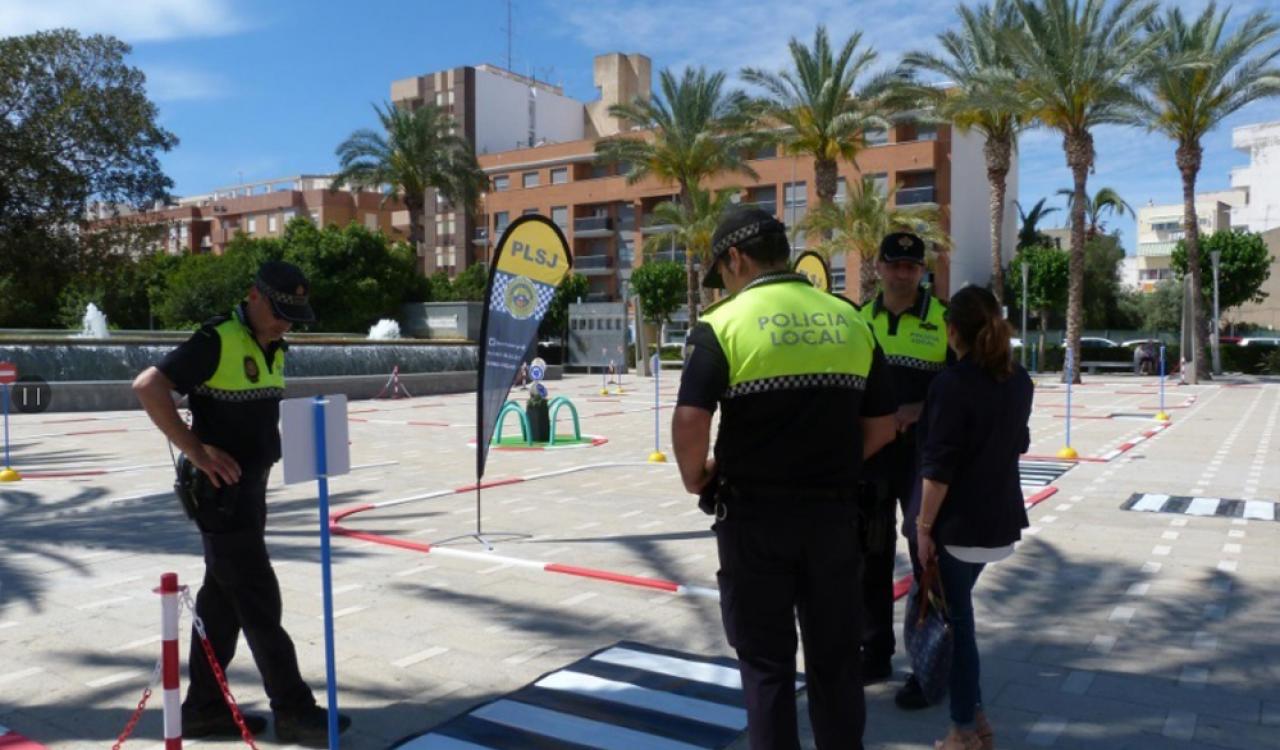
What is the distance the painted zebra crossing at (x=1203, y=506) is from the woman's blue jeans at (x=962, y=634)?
6717 mm

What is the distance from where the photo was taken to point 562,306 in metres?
57.1

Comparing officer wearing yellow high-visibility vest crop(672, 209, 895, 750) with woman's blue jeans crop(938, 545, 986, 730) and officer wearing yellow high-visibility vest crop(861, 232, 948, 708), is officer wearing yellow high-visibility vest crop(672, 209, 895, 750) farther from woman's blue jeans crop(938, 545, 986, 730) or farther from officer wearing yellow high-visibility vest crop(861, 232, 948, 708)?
officer wearing yellow high-visibility vest crop(861, 232, 948, 708)

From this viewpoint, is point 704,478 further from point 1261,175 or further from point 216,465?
point 1261,175

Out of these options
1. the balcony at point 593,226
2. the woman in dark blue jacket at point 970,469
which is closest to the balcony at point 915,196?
the balcony at point 593,226

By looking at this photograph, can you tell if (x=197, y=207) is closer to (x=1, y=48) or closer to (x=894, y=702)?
(x=1, y=48)

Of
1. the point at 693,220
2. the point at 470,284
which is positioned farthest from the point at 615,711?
the point at 470,284

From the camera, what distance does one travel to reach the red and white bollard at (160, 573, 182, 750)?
3.09 metres

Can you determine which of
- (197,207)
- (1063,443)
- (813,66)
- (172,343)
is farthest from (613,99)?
(1063,443)

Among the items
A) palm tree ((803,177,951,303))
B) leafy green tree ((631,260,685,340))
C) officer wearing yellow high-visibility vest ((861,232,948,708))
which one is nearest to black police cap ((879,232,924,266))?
officer wearing yellow high-visibility vest ((861,232,948,708))

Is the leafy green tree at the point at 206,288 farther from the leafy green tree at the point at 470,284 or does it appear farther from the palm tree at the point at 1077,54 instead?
the palm tree at the point at 1077,54

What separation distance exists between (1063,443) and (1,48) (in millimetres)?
27766

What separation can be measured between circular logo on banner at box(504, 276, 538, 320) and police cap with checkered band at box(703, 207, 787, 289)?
5117mm

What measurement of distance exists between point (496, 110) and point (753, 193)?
1025 inches

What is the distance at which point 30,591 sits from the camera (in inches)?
266
